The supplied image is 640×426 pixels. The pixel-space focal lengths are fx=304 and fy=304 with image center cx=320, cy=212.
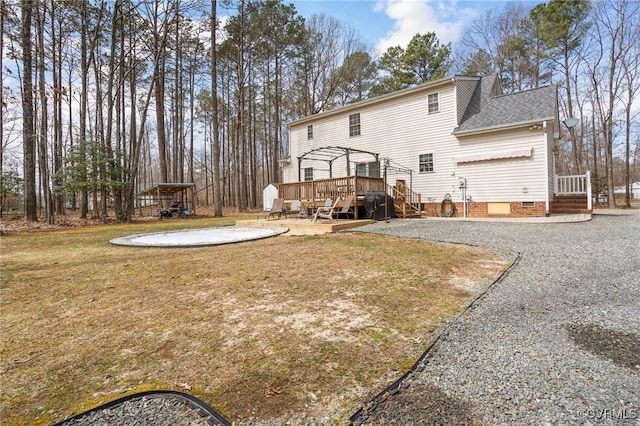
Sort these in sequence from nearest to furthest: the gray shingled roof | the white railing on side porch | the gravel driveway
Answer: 1. the gravel driveway
2. the gray shingled roof
3. the white railing on side porch

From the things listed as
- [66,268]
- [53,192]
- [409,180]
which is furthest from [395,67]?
[66,268]

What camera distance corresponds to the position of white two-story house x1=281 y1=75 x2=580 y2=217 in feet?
35.8

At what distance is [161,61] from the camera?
18.1 meters

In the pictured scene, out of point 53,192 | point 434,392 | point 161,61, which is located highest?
point 161,61

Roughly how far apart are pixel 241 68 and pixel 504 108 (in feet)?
51.5

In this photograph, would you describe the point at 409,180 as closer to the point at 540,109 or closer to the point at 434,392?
the point at 540,109

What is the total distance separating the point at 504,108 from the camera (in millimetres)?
12219

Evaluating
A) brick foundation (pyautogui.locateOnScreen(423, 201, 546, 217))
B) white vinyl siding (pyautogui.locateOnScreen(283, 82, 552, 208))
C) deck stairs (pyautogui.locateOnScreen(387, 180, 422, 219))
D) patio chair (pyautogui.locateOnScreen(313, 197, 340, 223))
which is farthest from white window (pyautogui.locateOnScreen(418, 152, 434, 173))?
patio chair (pyautogui.locateOnScreen(313, 197, 340, 223))

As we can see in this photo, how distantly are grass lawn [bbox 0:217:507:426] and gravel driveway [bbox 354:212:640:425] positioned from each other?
0.19 m

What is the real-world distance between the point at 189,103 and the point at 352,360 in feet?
92.7

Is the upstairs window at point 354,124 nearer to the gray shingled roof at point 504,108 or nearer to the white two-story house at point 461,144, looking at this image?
the white two-story house at point 461,144

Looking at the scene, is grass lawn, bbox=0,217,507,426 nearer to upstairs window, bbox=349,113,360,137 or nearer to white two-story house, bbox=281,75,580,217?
white two-story house, bbox=281,75,580,217

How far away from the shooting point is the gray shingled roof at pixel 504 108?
1102 cm

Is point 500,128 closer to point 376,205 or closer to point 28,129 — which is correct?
point 376,205
